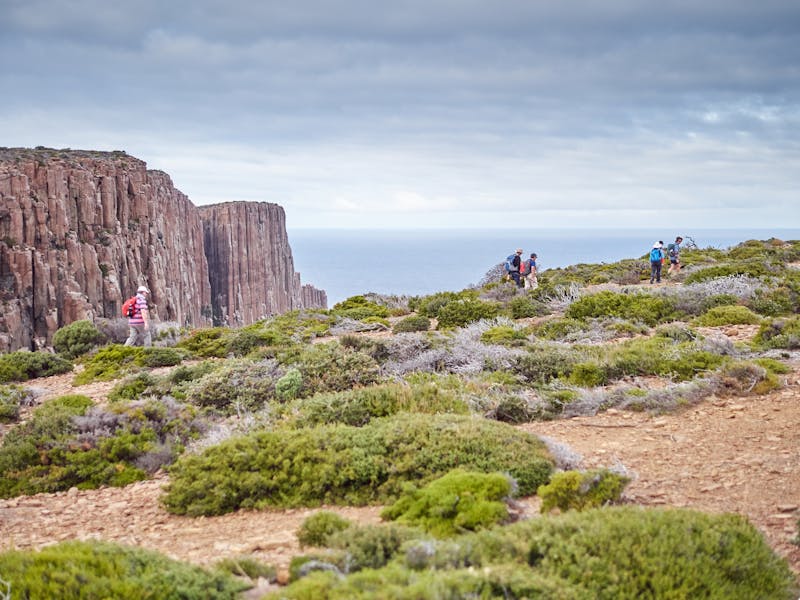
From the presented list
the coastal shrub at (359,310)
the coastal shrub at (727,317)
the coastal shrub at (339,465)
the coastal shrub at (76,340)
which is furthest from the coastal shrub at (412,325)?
the coastal shrub at (339,465)

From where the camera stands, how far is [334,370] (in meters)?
12.2

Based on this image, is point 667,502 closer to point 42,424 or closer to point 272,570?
point 272,570

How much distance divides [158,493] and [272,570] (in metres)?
3.76

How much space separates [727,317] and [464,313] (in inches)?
287

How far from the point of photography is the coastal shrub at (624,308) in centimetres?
1738

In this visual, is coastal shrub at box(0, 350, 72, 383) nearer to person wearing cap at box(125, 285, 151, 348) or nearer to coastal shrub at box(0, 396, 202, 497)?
person wearing cap at box(125, 285, 151, 348)

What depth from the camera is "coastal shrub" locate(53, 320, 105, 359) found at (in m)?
19.2

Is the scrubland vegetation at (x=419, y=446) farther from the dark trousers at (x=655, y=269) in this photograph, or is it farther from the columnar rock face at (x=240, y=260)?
the columnar rock face at (x=240, y=260)

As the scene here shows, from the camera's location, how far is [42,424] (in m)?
9.47

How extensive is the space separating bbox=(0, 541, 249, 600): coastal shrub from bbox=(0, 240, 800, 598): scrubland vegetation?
0.06 feet

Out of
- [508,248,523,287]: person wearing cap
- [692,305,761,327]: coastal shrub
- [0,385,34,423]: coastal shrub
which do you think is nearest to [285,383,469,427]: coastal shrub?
[0,385,34,423]: coastal shrub

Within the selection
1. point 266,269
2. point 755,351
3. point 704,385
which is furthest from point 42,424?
point 266,269

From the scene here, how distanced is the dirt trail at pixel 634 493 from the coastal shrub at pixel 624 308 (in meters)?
7.58

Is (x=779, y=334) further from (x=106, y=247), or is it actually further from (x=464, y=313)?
(x=106, y=247)
